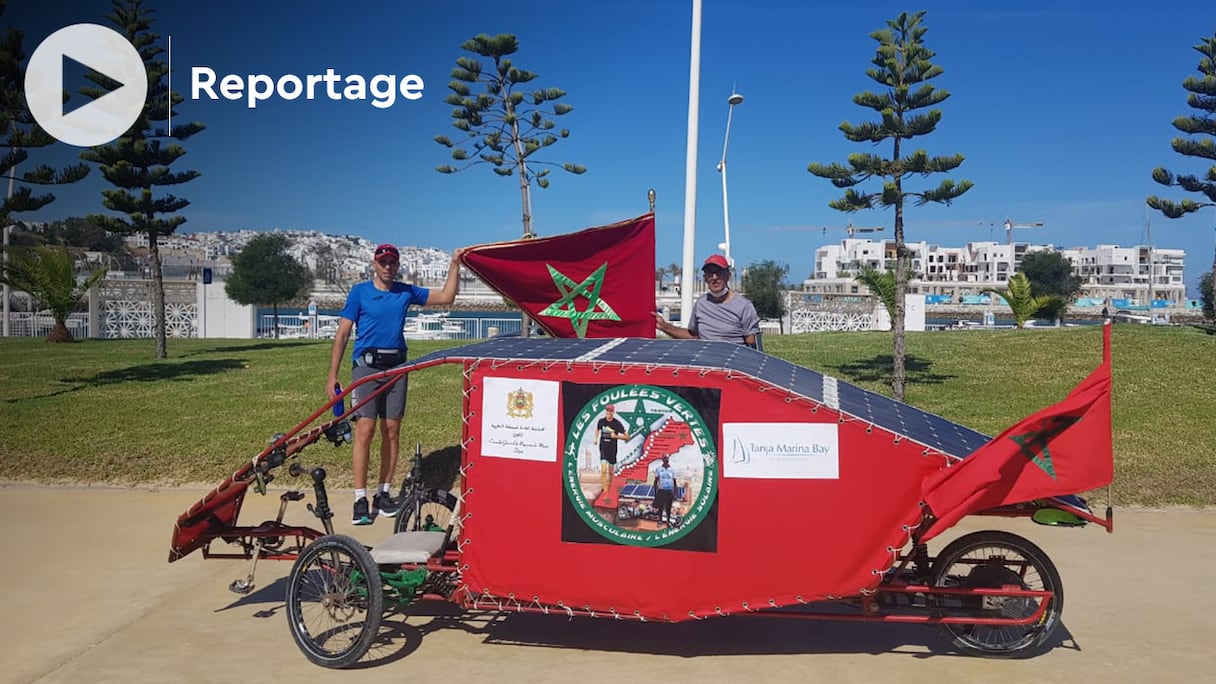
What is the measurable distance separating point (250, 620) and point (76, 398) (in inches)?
368

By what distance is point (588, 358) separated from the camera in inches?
184

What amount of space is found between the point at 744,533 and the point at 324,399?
388 inches

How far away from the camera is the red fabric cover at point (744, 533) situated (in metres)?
4.38

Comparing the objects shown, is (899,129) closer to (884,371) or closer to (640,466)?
(884,371)

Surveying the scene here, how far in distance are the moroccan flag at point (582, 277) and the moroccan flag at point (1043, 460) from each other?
101 inches

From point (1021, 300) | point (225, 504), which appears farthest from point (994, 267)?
point (225, 504)

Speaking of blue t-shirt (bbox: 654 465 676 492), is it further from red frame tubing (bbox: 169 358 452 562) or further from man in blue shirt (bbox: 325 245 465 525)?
man in blue shirt (bbox: 325 245 465 525)

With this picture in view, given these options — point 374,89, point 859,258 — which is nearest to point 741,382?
point 374,89

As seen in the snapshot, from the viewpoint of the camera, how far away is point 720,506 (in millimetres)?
4434

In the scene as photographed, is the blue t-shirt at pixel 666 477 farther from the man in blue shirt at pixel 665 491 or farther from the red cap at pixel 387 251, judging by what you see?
the red cap at pixel 387 251

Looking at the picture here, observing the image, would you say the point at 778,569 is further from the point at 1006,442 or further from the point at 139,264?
the point at 139,264

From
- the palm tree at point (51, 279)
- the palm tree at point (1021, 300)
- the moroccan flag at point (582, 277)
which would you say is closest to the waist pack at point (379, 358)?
the moroccan flag at point (582, 277)

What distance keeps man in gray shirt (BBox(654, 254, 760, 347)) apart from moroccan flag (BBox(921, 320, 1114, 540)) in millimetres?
2490

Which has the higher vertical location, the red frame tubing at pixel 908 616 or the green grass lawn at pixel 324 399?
the green grass lawn at pixel 324 399
